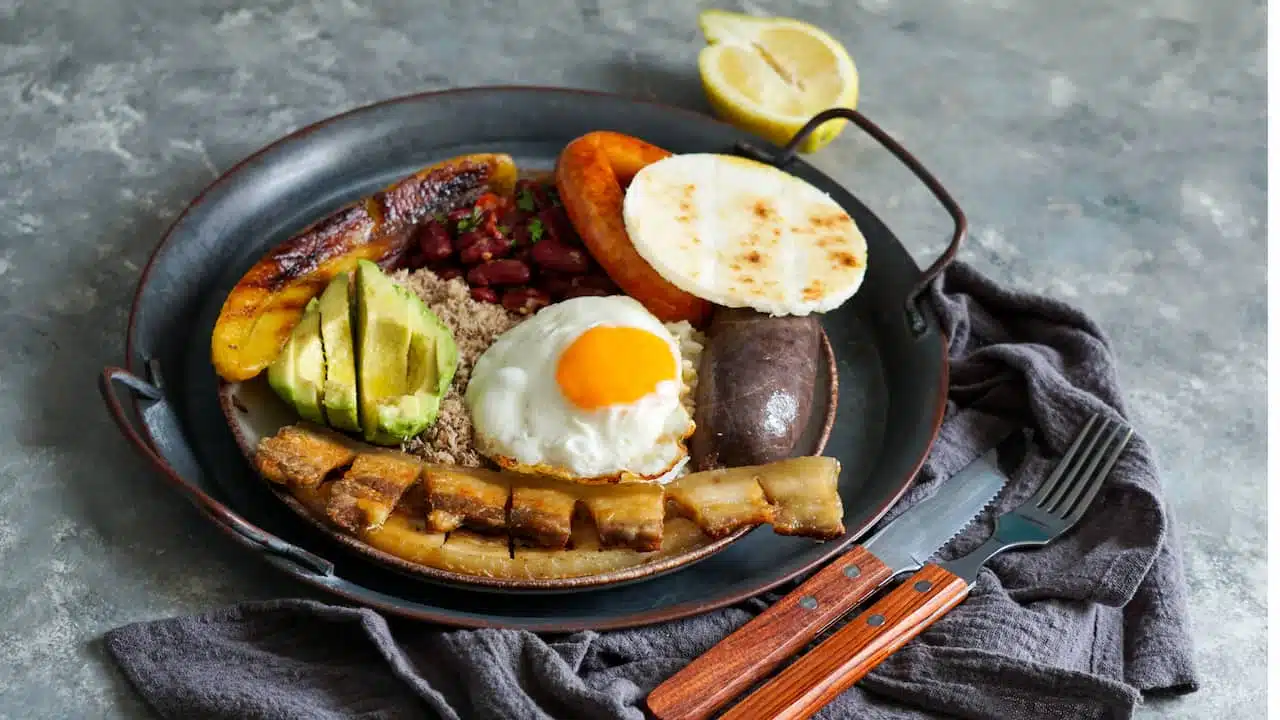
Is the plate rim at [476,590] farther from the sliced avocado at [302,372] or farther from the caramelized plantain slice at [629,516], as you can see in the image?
the sliced avocado at [302,372]

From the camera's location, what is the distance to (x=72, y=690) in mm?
3029

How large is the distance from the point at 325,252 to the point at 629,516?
1.28 metres

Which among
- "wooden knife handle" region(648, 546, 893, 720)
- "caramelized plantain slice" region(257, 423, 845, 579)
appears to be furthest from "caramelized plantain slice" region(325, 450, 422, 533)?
"wooden knife handle" region(648, 546, 893, 720)

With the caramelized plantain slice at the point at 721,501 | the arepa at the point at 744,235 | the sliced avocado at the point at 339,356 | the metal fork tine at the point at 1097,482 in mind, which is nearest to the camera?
the caramelized plantain slice at the point at 721,501

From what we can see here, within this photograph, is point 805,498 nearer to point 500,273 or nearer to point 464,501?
point 464,501

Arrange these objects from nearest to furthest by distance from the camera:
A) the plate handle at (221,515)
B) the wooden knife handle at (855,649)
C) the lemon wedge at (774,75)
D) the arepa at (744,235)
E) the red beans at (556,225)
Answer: the wooden knife handle at (855,649)
the plate handle at (221,515)
the arepa at (744,235)
the red beans at (556,225)
the lemon wedge at (774,75)

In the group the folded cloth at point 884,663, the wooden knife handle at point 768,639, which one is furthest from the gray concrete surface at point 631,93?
the wooden knife handle at point 768,639

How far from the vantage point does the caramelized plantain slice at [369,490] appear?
309 centimetres

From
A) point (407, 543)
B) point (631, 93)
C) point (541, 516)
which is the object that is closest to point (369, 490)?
point (407, 543)

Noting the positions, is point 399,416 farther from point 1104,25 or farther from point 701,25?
point 1104,25

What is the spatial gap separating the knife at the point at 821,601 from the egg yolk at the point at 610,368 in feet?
2.18

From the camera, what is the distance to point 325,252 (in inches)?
147

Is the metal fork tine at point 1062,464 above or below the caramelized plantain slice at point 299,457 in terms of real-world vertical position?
below

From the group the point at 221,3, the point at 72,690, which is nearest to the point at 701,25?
the point at 221,3
